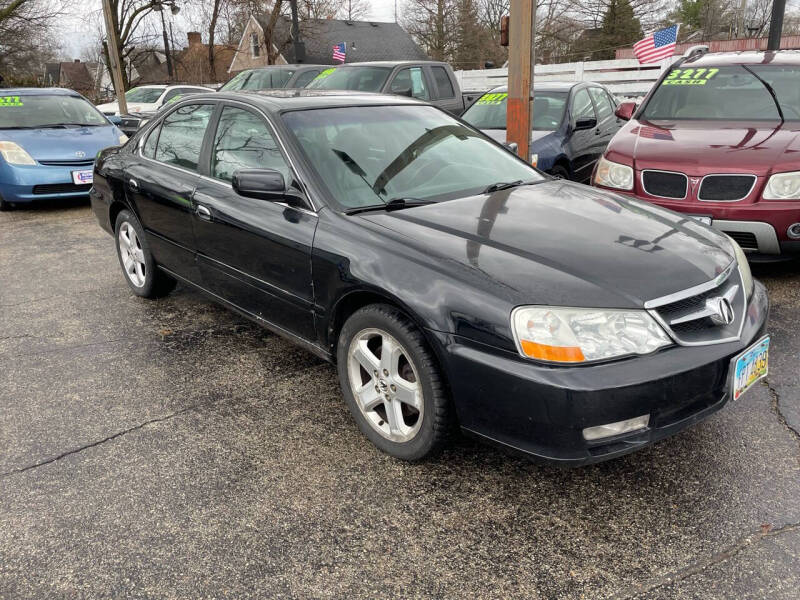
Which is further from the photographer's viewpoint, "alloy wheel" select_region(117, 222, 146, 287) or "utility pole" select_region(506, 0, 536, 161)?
"utility pole" select_region(506, 0, 536, 161)

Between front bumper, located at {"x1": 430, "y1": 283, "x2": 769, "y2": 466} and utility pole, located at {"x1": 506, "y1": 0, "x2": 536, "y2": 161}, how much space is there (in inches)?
147

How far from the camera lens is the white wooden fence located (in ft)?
60.6

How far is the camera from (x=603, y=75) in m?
19.4

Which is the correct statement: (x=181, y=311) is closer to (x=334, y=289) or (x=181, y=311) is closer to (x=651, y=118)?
(x=334, y=289)

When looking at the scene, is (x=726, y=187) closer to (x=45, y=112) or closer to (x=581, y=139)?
(x=581, y=139)

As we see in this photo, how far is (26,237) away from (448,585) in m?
6.88

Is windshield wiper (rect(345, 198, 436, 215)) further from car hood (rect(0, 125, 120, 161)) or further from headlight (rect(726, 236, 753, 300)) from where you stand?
car hood (rect(0, 125, 120, 161))

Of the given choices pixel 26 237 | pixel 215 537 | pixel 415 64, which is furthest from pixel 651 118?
pixel 26 237

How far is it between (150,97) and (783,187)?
643 inches

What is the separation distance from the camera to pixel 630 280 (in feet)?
7.88

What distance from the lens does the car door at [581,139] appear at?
759 cm

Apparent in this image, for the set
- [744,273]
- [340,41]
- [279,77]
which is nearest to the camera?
[744,273]

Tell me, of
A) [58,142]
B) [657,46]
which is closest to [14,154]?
[58,142]

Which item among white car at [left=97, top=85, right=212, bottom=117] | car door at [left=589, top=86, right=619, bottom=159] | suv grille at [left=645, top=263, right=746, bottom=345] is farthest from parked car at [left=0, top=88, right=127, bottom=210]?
suv grille at [left=645, top=263, right=746, bottom=345]
